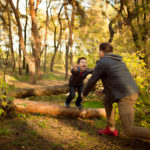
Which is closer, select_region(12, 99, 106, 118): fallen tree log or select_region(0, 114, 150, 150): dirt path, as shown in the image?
select_region(0, 114, 150, 150): dirt path

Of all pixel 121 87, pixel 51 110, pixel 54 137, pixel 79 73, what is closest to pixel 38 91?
pixel 51 110

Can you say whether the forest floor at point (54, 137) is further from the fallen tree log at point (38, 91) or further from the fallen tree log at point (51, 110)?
the fallen tree log at point (38, 91)

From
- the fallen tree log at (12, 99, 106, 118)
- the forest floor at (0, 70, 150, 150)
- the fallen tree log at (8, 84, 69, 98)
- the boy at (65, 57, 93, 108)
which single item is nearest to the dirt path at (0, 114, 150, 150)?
the forest floor at (0, 70, 150, 150)

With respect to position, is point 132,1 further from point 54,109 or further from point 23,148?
point 23,148

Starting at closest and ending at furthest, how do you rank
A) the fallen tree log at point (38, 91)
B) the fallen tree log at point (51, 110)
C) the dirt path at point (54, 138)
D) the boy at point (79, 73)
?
the dirt path at point (54, 138) → the fallen tree log at point (51, 110) → the boy at point (79, 73) → the fallen tree log at point (38, 91)

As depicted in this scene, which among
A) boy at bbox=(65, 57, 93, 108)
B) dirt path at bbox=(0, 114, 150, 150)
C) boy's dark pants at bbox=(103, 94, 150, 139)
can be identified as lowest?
dirt path at bbox=(0, 114, 150, 150)

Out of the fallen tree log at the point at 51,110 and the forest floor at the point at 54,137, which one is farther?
the fallen tree log at the point at 51,110

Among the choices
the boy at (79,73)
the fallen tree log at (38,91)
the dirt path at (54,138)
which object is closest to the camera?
the dirt path at (54,138)

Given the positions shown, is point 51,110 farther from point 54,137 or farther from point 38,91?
point 38,91

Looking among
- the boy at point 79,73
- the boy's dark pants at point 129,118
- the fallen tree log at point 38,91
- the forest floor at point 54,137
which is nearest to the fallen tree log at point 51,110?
the forest floor at point 54,137

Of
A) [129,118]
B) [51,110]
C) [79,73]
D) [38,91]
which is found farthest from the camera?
[38,91]

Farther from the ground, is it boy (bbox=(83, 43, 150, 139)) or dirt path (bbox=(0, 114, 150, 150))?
boy (bbox=(83, 43, 150, 139))

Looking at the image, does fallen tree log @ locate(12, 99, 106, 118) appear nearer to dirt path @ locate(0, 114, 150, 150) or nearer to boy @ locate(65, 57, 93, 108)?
dirt path @ locate(0, 114, 150, 150)

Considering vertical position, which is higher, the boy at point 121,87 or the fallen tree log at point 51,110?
the boy at point 121,87
